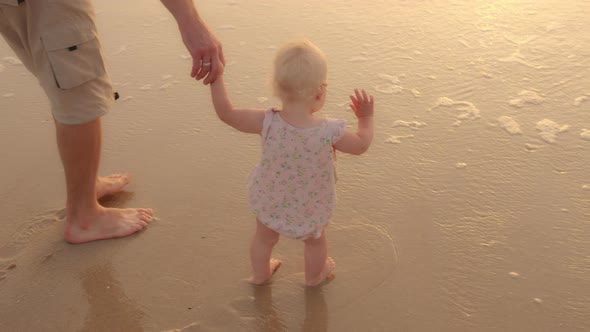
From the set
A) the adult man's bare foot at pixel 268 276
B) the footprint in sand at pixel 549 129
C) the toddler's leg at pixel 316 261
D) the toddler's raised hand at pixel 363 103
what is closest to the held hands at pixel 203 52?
the toddler's raised hand at pixel 363 103

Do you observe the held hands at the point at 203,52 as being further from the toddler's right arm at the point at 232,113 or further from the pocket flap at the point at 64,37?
the pocket flap at the point at 64,37

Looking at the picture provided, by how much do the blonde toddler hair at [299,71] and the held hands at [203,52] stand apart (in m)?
0.24

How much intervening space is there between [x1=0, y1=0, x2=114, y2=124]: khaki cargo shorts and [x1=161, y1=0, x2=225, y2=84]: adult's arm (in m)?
0.47

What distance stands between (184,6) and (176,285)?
1.14m

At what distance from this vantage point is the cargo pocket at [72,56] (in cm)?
254

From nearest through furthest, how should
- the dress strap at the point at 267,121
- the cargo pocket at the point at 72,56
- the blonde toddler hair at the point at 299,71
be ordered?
the blonde toddler hair at the point at 299,71
the dress strap at the point at 267,121
the cargo pocket at the point at 72,56

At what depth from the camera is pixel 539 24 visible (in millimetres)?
4855

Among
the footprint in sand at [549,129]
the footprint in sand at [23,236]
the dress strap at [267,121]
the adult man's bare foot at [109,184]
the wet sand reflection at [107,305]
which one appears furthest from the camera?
the footprint in sand at [549,129]

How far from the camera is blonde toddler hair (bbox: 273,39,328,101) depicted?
7.00 ft

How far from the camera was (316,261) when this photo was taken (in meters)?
2.51

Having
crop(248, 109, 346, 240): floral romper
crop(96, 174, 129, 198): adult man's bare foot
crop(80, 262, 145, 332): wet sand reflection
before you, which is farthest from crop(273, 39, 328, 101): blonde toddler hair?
crop(96, 174, 129, 198): adult man's bare foot

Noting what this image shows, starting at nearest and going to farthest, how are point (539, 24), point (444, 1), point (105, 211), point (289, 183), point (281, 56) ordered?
point (281, 56), point (289, 183), point (105, 211), point (539, 24), point (444, 1)

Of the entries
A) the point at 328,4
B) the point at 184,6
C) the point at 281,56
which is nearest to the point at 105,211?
the point at 184,6

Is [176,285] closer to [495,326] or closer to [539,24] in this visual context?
[495,326]
